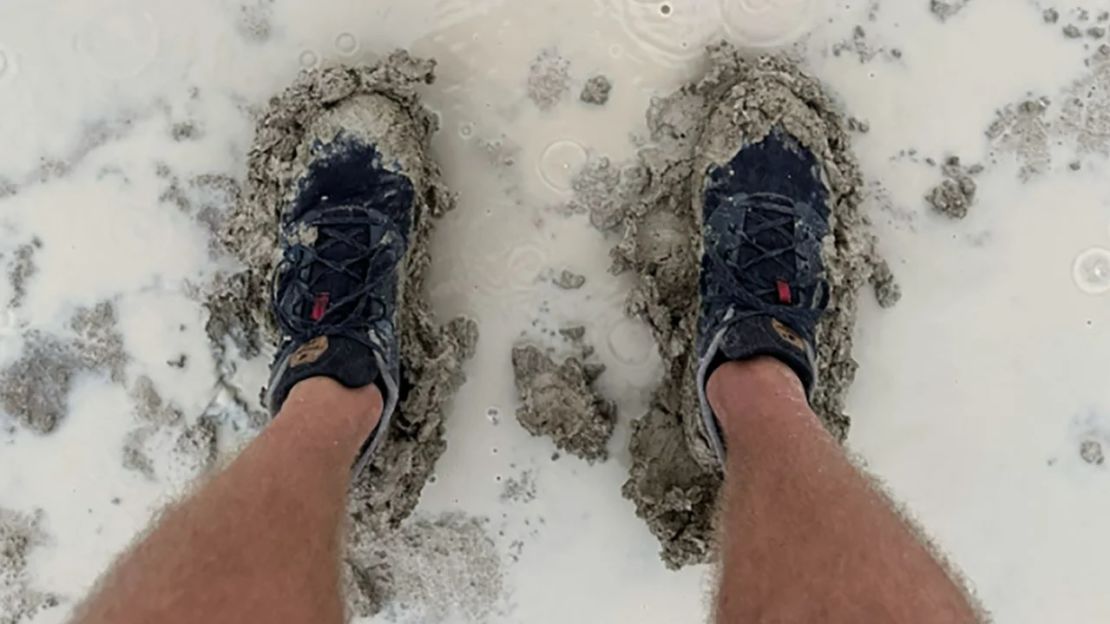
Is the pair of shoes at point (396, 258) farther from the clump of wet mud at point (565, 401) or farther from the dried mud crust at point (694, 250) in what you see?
the clump of wet mud at point (565, 401)

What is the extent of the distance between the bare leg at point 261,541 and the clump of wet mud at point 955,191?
105 cm

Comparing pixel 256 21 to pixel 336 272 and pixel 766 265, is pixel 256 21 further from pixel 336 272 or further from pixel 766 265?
pixel 766 265

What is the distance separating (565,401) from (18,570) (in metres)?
1.02

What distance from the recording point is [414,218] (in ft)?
5.60

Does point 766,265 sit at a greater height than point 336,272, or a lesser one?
greater

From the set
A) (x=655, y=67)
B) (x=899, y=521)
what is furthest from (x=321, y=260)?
(x=899, y=521)

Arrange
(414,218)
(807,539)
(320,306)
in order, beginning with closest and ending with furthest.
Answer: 1. (807,539)
2. (320,306)
3. (414,218)

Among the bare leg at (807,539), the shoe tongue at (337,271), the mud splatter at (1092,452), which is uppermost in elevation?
the mud splatter at (1092,452)

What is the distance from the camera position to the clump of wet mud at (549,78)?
1747 millimetres

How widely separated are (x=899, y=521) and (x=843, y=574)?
0.14 meters

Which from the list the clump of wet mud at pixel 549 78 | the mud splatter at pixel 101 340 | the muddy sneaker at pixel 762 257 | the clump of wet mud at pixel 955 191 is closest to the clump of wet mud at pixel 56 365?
the mud splatter at pixel 101 340

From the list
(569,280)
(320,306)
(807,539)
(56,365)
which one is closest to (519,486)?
(569,280)

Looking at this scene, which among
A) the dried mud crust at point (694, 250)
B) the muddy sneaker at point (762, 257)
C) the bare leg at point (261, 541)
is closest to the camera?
the bare leg at point (261, 541)

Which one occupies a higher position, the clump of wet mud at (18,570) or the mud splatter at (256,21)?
the mud splatter at (256,21)
